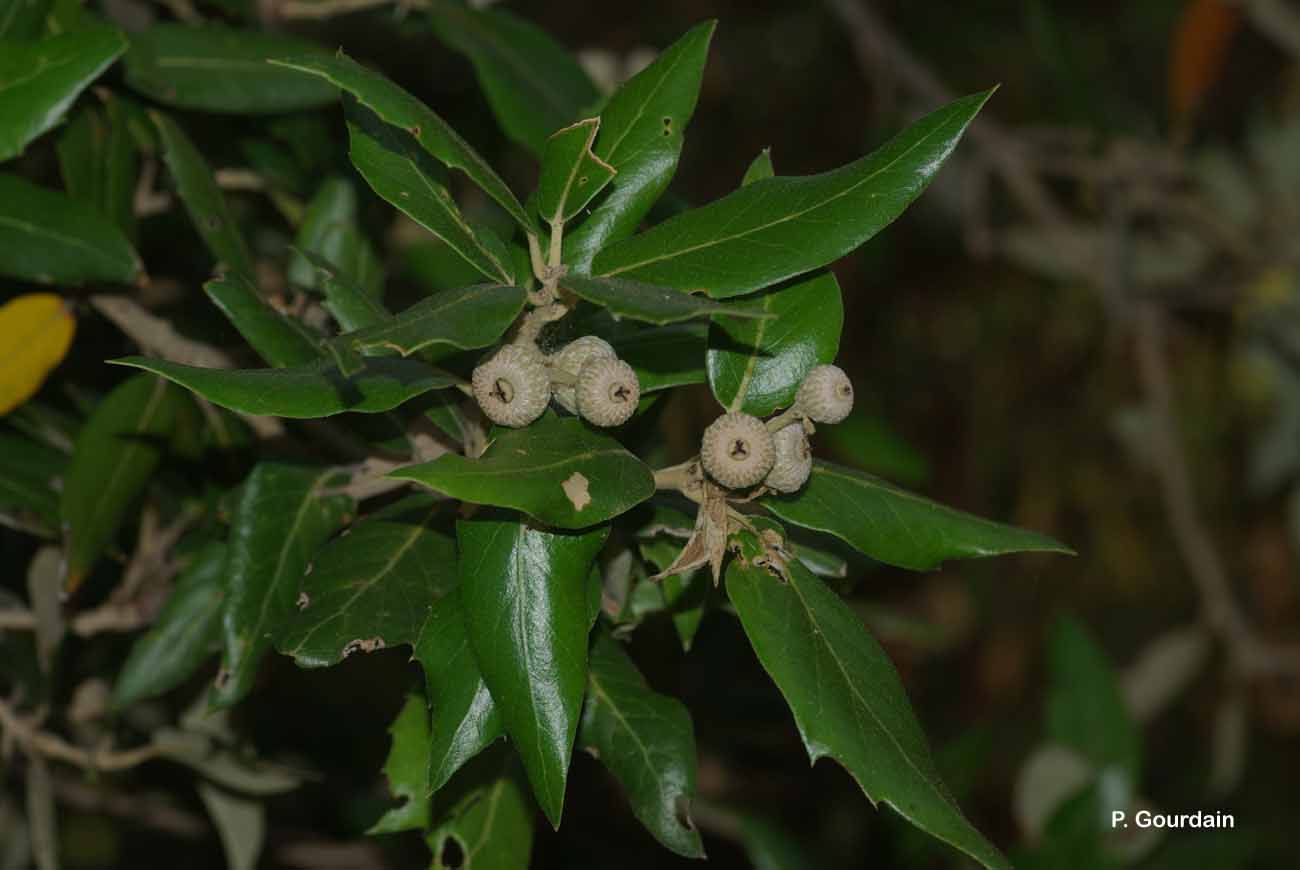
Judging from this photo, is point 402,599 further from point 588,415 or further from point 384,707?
point 384,707

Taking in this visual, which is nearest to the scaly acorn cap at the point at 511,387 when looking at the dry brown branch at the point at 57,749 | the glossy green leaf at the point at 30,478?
the glossy green leaf at the point at 30,478

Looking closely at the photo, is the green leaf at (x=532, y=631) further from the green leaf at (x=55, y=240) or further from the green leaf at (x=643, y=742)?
the green leaf at (x=55, y=240)

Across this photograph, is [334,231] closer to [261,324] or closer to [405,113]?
[261,324]

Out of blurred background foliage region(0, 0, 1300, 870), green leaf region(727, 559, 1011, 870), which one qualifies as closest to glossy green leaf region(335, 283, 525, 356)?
green leaf region(727, 559, 1011, 870)

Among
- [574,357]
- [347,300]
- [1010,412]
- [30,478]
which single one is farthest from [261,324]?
[1010,412]

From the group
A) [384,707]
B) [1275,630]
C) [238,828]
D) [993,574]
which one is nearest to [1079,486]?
[993,574]

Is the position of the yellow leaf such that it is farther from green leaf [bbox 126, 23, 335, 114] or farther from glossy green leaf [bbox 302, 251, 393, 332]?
glossy green leaf [bbox 302, 251, 393, 332]
